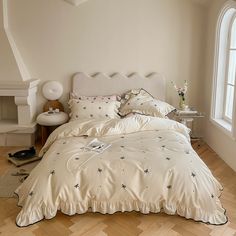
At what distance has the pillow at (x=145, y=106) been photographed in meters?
3.82

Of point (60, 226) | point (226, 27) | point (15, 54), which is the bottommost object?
point (60, 226)

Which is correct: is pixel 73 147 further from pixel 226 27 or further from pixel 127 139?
pixel 226 27

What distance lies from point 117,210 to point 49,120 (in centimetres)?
206

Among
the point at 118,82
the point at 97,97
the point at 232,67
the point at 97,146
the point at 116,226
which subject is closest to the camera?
the point at 116,226

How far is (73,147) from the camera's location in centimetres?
276

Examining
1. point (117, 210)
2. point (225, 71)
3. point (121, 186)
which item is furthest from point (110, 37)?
point (117, 210)

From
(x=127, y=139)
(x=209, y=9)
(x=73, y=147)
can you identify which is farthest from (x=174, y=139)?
(x=209, y=9)

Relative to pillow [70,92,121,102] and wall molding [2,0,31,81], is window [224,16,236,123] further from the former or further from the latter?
wall molding [2,0,31,81]

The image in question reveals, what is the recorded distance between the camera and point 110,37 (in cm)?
431

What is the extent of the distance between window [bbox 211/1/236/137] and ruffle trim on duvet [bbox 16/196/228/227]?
1.56 m

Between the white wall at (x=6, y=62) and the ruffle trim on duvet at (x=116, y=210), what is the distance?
236cm

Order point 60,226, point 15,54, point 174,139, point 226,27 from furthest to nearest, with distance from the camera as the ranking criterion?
point 15,54
point 226,27
point 174,139
point 60,226

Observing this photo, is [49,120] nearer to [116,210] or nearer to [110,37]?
[110,37]

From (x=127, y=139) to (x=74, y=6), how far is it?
7.77 ft
